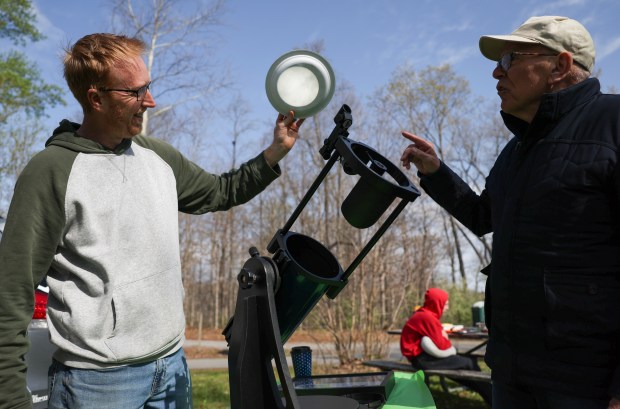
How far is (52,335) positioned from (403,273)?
9.05 meters

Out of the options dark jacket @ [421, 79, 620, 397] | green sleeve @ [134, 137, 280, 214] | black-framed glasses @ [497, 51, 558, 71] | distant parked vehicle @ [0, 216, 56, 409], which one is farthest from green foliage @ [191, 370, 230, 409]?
black-framed glasses @ [497, 51, 558, 71]

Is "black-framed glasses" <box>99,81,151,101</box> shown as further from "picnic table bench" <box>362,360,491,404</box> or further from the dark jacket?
"picnic table bench" <box>362,360,491,404</box>

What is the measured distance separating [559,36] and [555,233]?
686mm

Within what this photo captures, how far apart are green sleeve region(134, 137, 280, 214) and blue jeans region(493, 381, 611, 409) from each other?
1176 mm

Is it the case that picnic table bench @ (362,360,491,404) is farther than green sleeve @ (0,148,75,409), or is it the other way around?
picnic table bench @ (362,360,491,404)

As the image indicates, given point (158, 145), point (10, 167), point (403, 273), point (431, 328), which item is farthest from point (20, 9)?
point (158, 145)

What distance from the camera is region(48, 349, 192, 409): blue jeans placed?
157 cm

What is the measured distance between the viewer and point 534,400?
5.78ft

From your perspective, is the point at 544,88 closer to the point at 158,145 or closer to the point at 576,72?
the point at 576,72

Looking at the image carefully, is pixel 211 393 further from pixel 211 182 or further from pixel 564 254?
pixel 564 254

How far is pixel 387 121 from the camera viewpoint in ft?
45.4

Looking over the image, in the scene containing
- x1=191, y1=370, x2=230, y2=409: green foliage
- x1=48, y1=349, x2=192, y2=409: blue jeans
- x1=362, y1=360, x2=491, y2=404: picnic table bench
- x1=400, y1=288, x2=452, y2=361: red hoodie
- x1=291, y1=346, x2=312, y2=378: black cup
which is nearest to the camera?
x1=48, y1=349, x2=192, y2=409: blue jeans

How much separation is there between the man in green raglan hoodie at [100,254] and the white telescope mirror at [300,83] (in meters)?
0.49

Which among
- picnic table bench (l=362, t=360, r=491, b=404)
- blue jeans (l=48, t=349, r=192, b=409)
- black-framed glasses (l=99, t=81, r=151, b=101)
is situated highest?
black-framed glasses (l=99, t=81, r=151, b=101)
